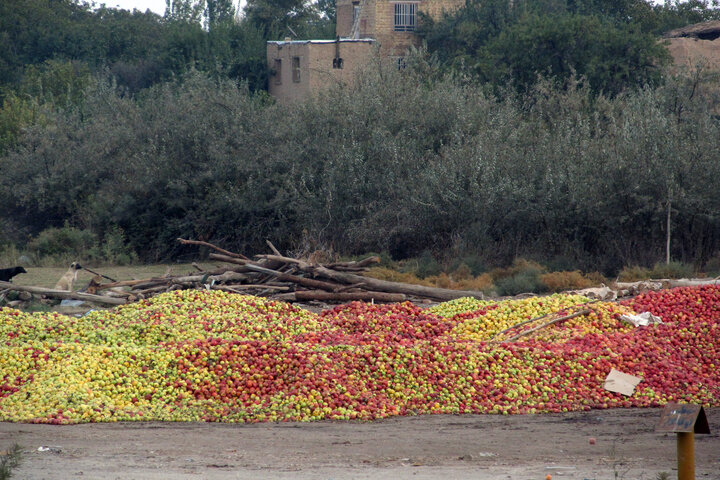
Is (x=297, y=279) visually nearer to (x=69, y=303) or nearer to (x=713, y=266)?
(x=69, y=303)

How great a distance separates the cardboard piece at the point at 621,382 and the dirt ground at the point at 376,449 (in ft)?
1.32

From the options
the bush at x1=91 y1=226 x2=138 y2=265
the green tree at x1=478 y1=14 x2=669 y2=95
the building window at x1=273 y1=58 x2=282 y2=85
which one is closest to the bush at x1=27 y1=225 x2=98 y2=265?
the bush at x1=91 y1=226 x2=138 y2=265

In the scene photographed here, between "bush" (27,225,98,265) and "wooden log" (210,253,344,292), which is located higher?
"wooden log" (210,253,344,292)

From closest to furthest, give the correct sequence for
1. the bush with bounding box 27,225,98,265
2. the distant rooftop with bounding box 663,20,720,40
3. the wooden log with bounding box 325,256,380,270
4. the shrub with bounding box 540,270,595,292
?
1. the shrub with bounding box 540,270,595,292
2. the wooden log with bounding box 325,256,380,270
3. the bush with bounding box 27,225,98,265
4. the distant rooftop with bounding box 663,20,720,40

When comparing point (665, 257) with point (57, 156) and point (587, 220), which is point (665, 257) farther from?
point (57, 156)

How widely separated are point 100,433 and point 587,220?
13.6 metres

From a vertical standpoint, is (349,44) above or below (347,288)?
above

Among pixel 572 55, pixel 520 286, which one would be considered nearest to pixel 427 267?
pixel 520 286

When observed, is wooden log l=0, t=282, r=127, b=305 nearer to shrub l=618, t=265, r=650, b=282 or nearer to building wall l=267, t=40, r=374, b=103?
shrub l=618, t=265, r=650, b=282

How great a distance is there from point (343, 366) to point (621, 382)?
2901mm

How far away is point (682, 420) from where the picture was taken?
4422mm

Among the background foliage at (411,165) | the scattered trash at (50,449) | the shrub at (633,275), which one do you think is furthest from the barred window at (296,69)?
the scattered trash at (50,449)

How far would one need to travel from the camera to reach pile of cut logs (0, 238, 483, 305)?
14398 mm

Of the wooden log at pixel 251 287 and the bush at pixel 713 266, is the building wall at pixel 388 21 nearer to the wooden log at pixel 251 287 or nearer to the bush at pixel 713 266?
the bush at pixel 713 266
